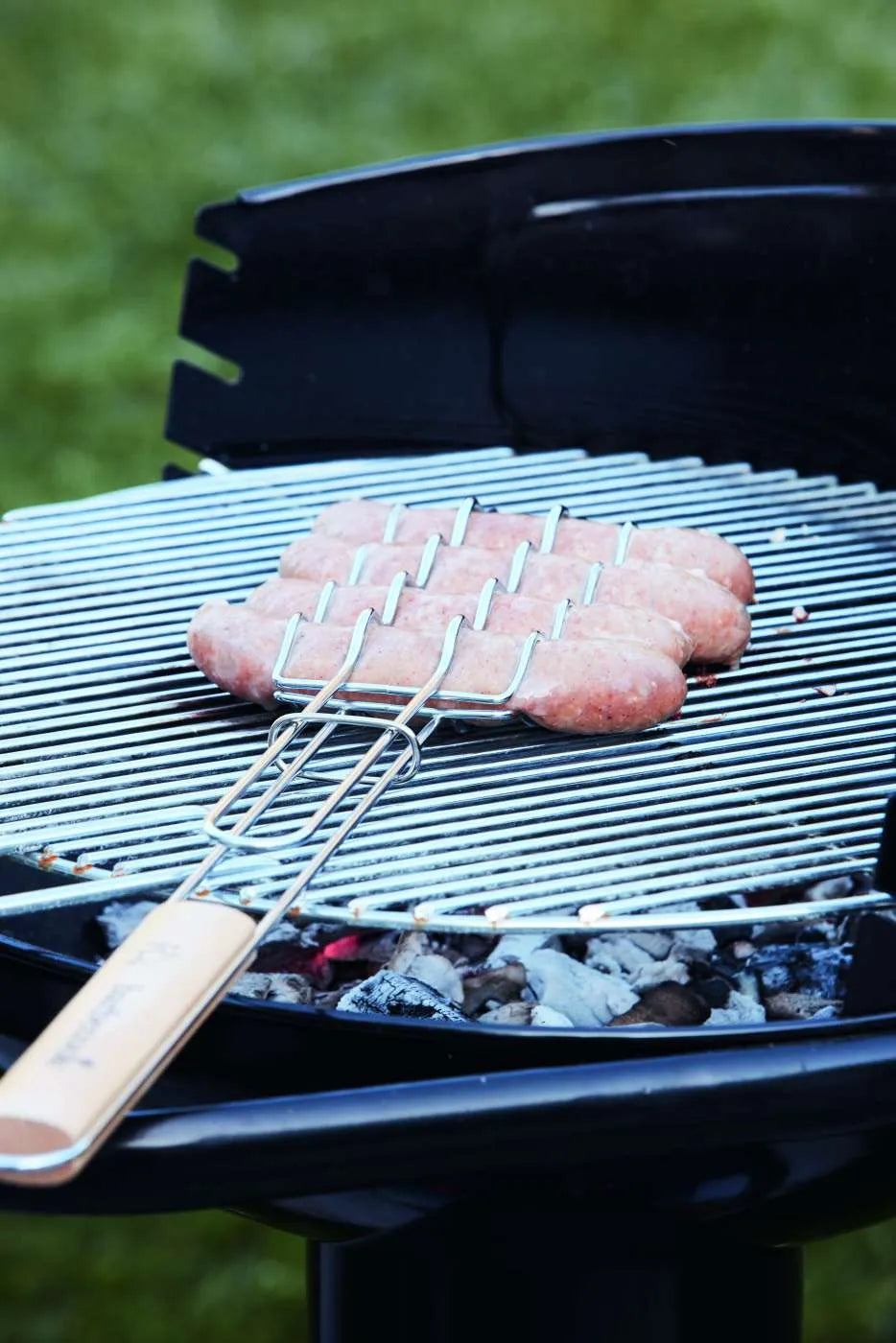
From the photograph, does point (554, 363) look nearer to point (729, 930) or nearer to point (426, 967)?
point (729, 930)

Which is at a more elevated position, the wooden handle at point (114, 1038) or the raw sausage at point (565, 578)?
the raw sausage at point (565, 578)

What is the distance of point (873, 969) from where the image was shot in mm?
1382

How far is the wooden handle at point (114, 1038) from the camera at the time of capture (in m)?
1.09

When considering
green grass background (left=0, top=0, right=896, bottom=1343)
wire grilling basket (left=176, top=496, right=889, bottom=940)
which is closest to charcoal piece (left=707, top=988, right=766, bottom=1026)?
wire grilling basket (left=176, top=496, right=889, bottom=940)

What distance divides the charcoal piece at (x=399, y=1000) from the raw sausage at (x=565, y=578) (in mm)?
476

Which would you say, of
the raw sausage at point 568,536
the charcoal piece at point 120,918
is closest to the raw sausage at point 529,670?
the raw sausage at point 568,536

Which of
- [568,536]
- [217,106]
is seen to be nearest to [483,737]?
[568,536]

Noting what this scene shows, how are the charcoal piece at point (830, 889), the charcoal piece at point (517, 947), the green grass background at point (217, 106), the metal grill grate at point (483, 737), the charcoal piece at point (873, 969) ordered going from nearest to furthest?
the charcoal piece at point (873, 969), the metal grill grate at point (483, 737), the charcoal piece at point (517, 947), the charcoal piece at point (830, 889), the green grass background at point (217, 106)

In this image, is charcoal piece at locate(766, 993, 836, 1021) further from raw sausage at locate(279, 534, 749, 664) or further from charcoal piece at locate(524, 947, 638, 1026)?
raw sausage at locate(279, 534, 749, 664)

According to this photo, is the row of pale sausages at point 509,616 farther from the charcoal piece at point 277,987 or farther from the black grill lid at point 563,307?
the black grill lid at point 563,307

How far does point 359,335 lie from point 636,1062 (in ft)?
5.27

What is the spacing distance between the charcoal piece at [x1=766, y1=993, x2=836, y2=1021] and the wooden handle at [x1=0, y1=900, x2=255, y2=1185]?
69cm

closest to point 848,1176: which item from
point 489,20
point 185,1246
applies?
point 185,1246

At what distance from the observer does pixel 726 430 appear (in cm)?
256
